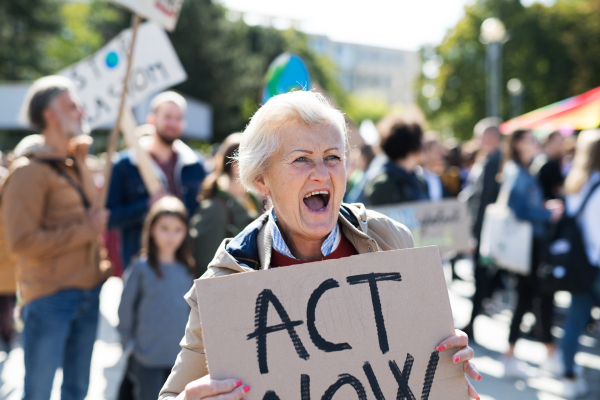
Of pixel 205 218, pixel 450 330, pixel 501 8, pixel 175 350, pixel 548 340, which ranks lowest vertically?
pixel 548 340

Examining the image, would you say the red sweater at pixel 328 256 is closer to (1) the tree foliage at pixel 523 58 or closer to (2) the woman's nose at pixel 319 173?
(2) the woman's nose at pixel 319 173

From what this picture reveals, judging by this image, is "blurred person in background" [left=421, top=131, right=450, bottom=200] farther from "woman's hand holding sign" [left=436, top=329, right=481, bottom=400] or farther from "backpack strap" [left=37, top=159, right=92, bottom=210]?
"woman's hand holding sign" [left=436, top=329, right=481, bottom=400]

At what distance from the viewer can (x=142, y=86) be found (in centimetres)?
433

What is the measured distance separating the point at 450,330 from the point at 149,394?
2.23m

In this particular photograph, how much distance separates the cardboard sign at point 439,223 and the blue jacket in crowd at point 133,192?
168cm

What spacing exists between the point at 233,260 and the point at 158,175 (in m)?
2.73

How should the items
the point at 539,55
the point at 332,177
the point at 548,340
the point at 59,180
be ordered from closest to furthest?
the point at 332,177 < the point at 59,180 < the point at 548,340 < the point at 539,55

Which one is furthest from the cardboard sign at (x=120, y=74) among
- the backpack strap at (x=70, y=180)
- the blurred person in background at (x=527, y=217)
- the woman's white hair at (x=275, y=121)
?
the blurred person in background at (x=527, y=217)

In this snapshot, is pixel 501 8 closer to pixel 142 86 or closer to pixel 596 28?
pixel 596 28

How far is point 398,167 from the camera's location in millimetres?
3883

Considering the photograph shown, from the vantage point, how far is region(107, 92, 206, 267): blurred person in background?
3990 millimetres

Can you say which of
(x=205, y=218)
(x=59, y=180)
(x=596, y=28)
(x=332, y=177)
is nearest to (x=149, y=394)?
(x=205, y=218)

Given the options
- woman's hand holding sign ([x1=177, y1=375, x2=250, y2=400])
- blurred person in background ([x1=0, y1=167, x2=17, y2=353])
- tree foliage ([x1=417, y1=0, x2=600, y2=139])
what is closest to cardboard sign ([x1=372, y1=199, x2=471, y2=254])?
woman's hand holding sign ([x1=177, y1=375, x2=250, y2=400])

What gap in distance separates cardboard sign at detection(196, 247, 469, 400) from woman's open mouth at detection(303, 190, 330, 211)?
0.25 metres
